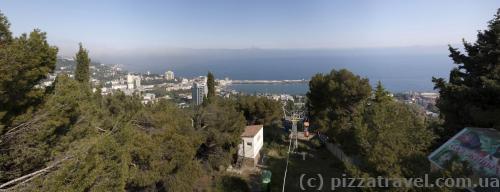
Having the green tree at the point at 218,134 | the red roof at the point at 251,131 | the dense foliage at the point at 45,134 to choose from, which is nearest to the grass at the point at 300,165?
the red roof at the point at 251,131

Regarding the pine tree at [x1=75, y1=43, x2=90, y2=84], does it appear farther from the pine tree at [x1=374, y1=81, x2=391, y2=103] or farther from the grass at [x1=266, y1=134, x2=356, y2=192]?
the pine tree at [x1=374, y1=81, x2=391, y2=103]

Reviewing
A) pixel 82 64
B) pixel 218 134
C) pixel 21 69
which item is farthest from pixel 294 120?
pixel 21 69

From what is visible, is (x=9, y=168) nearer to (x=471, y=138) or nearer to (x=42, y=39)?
(x=42, y=39)

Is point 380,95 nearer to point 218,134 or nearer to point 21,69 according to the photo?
point 218,134

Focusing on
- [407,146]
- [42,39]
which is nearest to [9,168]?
[42,39]

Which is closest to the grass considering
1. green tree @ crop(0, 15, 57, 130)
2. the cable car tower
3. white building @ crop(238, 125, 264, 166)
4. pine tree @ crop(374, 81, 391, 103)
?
the cable car tower

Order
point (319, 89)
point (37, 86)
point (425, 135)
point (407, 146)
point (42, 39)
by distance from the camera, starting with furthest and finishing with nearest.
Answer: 1. point (319, 89)
2. point (425, 135)
3. point (407, 146)
4. point (37, 86)
5. point (42, 39)
